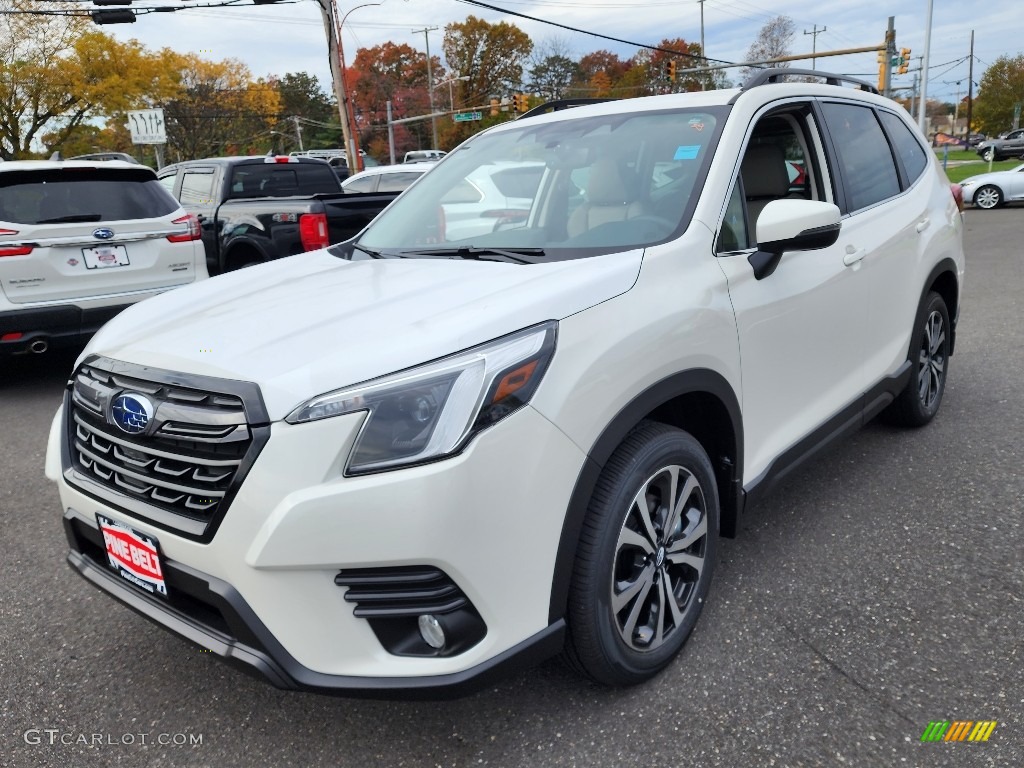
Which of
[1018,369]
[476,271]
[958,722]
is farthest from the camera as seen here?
[1018,369]

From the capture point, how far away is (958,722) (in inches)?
88.9

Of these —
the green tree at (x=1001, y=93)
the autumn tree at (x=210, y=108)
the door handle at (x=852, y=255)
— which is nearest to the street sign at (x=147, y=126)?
the door handle at (x=852, y=255)

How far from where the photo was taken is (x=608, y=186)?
2.97 meters

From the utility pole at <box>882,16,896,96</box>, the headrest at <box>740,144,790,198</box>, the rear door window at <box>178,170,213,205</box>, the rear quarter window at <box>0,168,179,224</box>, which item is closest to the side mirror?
the headrest at <box>740,144,790,198</box>

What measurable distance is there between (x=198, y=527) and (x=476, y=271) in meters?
1.12

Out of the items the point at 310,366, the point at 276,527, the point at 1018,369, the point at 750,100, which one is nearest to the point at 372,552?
the point at 276,527

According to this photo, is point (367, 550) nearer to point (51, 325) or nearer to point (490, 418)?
point (490, 418)

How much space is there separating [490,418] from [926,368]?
349cm

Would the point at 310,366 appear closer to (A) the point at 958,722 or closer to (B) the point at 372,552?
(B) the point at 372,552

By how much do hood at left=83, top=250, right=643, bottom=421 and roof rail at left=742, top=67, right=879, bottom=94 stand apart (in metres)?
1.21

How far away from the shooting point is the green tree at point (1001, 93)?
6938 cm

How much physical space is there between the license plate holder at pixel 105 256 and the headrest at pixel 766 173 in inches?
196

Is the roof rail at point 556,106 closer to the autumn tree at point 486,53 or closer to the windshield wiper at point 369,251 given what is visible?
the windshield wiper at point 369,251

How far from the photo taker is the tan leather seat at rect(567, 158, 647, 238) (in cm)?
282
